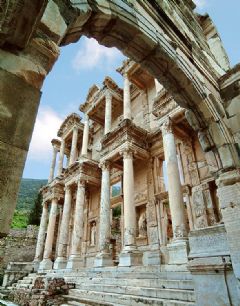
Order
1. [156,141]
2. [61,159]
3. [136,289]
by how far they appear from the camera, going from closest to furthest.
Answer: [136,289], [156,141], [61,159]

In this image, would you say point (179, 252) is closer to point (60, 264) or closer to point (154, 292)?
point (154, 292)

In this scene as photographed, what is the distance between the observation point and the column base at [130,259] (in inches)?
361

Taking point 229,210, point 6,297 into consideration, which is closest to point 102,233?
point 6,297

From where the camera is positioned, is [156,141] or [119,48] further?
[156,141]

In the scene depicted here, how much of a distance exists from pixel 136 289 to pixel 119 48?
6115mm

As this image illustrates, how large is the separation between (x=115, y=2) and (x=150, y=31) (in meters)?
0.82

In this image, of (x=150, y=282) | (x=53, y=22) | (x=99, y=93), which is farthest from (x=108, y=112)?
(x=53, y=22)

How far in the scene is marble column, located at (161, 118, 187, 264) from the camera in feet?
25.6

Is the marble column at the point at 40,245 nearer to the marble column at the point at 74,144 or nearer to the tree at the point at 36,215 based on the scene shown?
the marble column at the point at 74,144

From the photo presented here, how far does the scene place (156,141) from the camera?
42.4 feet

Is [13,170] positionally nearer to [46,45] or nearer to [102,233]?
[46,45]

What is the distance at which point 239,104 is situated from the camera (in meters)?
4.93

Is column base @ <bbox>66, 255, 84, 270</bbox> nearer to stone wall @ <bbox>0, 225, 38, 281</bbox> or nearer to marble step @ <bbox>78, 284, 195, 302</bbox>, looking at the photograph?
marble step @ <bbox>78, 284, 195, 302</bbox>

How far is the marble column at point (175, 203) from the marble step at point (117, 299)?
98.6 inches
